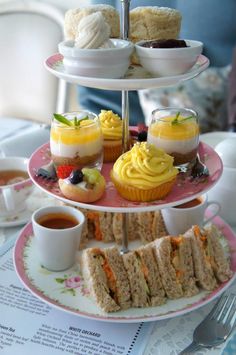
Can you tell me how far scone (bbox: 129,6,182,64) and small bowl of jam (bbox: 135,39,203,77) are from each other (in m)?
0.07

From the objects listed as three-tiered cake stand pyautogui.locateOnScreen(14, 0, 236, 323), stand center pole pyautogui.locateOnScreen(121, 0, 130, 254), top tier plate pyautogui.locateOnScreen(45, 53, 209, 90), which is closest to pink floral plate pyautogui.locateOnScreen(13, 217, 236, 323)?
three-tiered cake stand pyautogui.locateOnScreen(14, 0, 236, 323)

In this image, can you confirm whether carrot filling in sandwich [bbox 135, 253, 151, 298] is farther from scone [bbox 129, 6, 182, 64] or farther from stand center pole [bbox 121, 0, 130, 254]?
scone [bbox 129, 6, 182, 64]

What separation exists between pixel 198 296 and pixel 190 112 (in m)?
0.32

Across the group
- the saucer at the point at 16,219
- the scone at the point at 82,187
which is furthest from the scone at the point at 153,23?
the saucer at the point at 16,219

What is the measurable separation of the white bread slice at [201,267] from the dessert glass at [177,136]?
A: 13 cm

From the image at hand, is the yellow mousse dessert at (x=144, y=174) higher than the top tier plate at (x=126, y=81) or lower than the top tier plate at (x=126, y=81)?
lower

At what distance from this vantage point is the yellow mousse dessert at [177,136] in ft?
2.61

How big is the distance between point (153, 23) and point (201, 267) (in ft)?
1.38

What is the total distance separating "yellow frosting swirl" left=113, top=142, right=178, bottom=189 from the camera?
2.40ft

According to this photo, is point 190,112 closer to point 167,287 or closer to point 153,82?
point 153,82

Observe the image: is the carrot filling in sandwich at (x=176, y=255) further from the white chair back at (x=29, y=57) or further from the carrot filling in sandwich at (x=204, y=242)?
the white chair back at (x=29, y=57)

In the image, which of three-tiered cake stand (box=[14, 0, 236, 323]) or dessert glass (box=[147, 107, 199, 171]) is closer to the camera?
three-tiered cake stand (box=[14, 0, 236, 323])

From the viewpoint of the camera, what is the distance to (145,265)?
30.9 inches

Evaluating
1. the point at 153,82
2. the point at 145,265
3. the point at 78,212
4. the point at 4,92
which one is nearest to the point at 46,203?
the point at 78,212
